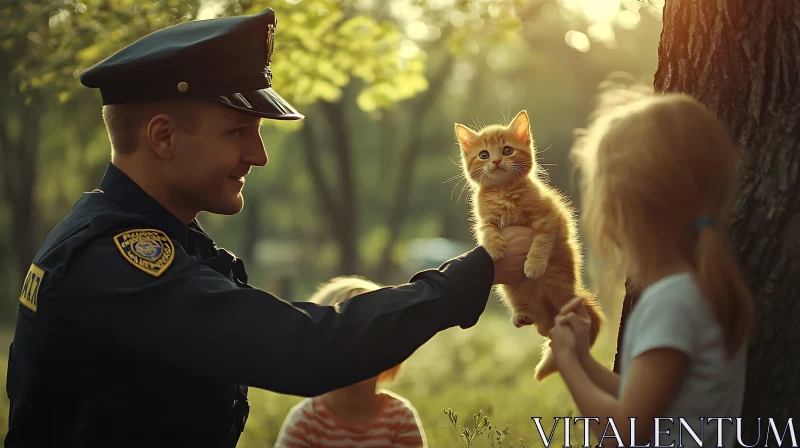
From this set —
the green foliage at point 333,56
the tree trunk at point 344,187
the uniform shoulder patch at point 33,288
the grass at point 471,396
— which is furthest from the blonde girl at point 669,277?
the tree trunk at point 344,187

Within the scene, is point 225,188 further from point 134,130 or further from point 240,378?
point 240,378

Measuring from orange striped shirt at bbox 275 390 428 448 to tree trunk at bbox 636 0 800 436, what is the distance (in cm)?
146

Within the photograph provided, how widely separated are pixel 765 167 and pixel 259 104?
1.85 metres

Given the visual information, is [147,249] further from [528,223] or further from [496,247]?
[528,223]

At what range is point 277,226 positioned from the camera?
5006 cm

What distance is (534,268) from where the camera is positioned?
294 cm

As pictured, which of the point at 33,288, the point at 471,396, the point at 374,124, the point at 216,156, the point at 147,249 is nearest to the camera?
the point at 147,249

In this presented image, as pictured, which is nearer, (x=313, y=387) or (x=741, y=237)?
(x=313, y=387)

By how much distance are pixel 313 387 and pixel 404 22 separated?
15638 millimetres

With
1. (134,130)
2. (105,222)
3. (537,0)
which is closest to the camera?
(105,222)

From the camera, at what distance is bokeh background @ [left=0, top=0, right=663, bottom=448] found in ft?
24.9

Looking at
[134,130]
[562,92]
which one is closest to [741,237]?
[134,130]

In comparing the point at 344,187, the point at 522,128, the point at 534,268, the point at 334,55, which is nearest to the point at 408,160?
the point at 344,187

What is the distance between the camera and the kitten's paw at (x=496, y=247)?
2992 mm
